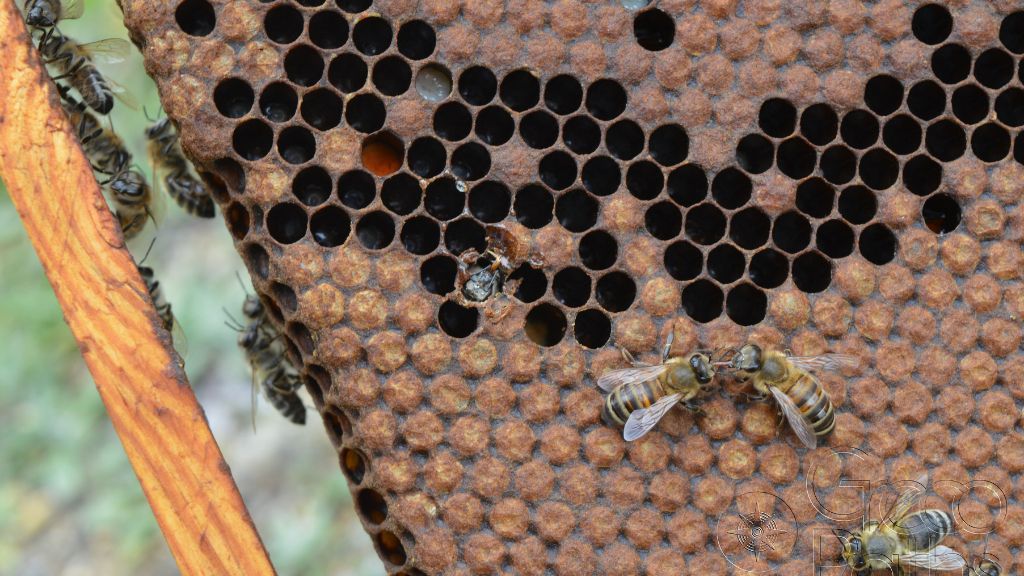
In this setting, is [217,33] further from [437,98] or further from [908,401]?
[908,401]

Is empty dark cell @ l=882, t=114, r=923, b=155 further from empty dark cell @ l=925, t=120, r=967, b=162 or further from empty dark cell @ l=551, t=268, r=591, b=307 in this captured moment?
empty dark cell @ l=551, t=268, r=591, b=307

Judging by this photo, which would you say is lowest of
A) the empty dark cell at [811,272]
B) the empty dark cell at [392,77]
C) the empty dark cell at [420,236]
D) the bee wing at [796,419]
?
the bee wing at [796,419]

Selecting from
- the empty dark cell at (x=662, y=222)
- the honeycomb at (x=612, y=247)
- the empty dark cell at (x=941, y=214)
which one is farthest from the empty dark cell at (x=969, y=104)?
the empty dark cell at (x=662, y=222)

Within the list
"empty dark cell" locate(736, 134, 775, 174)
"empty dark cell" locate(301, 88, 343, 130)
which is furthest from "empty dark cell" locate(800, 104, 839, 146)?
"empty dark cell" locate(301, 88, 343, 130)

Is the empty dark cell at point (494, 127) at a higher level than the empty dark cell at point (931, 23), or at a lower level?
lower

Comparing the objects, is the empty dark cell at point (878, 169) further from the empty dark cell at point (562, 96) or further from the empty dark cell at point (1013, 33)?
the empty dark cell at point (562, 96)

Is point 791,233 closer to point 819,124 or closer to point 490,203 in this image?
point 819,124
